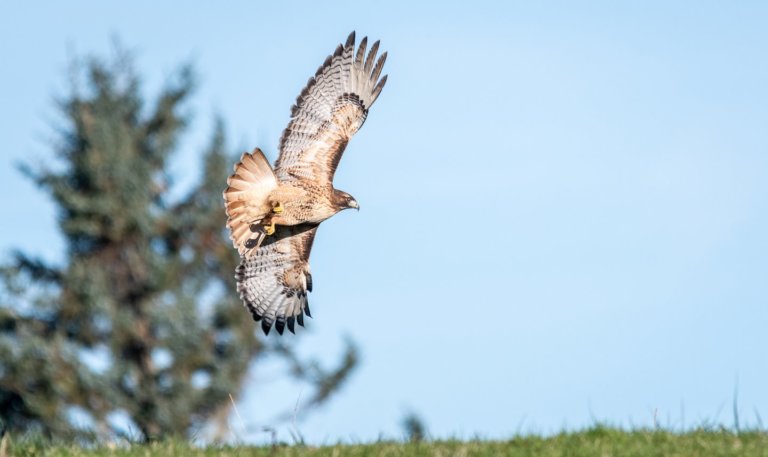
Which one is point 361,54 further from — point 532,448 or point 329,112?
point 532,448

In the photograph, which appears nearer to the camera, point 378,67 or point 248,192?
point 248,192

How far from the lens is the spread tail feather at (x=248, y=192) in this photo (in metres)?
12.7

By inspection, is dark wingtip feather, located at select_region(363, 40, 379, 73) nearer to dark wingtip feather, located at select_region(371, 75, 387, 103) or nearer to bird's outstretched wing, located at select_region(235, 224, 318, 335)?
dark wingtip feather, located at select_region(371, 75, 387, 103)

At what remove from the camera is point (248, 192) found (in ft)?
42.2

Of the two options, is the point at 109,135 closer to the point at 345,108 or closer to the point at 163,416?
the point at 163,416

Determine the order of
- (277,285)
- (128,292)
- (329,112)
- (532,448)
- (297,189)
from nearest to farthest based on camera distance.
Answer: (532,448) < (297,189) < (329,112) < (277,285) < (128,292)

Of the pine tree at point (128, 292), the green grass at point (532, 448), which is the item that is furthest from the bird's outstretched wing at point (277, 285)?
the pine tree at point (128, 292)

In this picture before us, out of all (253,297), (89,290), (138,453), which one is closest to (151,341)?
(89,290)

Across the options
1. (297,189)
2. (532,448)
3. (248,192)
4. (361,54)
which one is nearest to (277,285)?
(297,189)

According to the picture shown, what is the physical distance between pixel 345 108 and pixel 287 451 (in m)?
5.98

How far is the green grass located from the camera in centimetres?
788

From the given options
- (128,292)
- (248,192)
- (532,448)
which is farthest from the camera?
(128,292)

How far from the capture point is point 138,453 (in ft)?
27.1

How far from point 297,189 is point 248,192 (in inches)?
20.1
